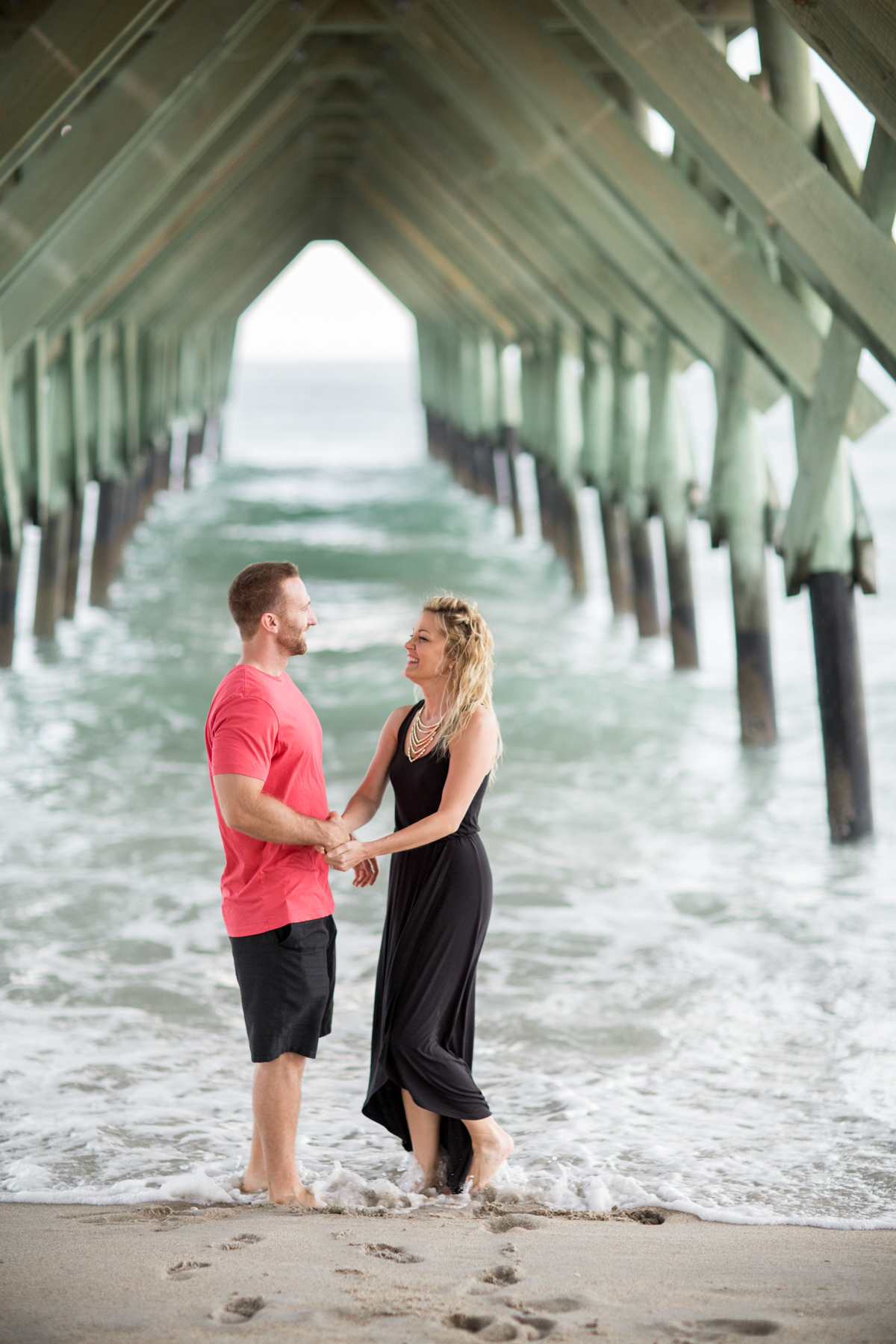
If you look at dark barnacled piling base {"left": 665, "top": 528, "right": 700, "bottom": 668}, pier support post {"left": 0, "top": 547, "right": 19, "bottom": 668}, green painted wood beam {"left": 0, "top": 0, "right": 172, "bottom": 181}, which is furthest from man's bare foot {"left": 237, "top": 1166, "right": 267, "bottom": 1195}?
dark barnacled piling base {"left": 665, "top": 528, "right": 700, "bottom": 668}

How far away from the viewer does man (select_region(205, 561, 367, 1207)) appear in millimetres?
2932

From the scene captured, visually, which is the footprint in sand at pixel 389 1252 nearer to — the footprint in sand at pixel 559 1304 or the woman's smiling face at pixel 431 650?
the footprint in sand at pixel 559 1304

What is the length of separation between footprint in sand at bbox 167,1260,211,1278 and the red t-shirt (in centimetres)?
70

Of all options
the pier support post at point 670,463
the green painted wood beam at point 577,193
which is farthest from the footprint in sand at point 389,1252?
the pier support post at point 670,463

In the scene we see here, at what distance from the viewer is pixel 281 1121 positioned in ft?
9.95

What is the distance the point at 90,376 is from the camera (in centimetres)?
1340

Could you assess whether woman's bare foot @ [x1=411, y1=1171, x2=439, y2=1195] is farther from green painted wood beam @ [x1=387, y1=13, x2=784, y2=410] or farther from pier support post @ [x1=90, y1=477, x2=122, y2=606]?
pier support post @ [x1=90, y1=477, x2=122, y2=606]

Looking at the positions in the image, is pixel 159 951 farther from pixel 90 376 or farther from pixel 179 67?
pixel 90 376

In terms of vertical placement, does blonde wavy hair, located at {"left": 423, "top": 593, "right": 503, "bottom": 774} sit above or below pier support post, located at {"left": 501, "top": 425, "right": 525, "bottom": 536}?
below

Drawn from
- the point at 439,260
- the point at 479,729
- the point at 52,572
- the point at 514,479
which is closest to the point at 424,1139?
the point at 479,729

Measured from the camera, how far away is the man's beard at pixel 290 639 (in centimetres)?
305

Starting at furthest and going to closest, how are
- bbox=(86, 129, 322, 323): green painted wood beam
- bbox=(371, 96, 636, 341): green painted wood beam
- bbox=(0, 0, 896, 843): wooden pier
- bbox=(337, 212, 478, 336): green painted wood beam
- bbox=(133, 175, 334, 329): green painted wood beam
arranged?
bbox=(337, 212, 478, 336): green painted wood beam, bbox=(133, 175, 334, 329): green painted wood beam, bbox=(86, 129, 322, 323): green painted wood beam, bbox=(371, 96, 636, 341): green painted wood beam, bbox=(0, 0, 896, 843): wooden pier

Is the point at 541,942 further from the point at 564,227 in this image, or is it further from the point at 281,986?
the point at 564,227

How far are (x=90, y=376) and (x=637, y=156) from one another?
26.5ft
